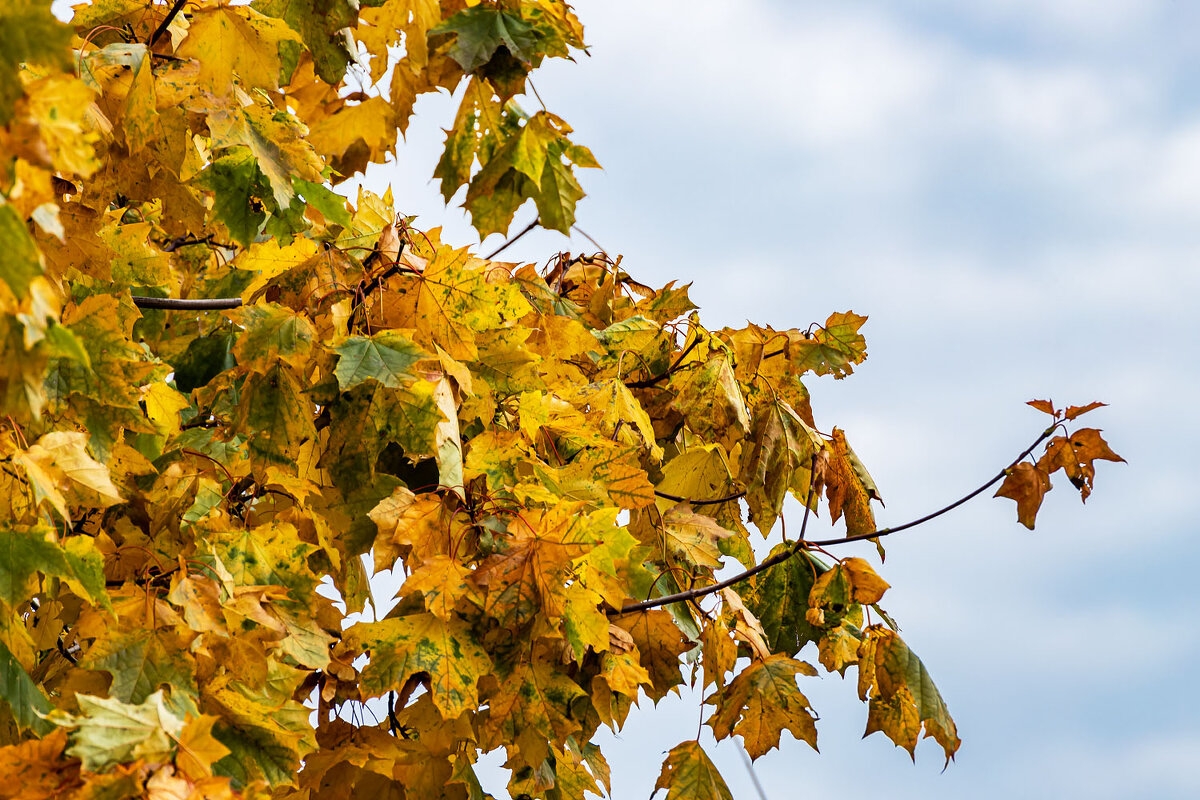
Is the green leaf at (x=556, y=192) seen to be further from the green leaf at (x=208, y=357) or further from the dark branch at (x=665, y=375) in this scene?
the green leaf at (x=208, y=357)

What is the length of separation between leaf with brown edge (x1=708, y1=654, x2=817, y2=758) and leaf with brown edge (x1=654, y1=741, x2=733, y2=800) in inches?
5.1

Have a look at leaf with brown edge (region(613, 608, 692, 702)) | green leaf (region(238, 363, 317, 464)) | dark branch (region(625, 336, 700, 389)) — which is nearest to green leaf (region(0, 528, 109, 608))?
green leaf (region(238, 363, 317, 464))

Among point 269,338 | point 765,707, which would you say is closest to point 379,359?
point 269,338

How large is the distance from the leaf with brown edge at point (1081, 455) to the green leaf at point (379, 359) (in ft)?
5.67

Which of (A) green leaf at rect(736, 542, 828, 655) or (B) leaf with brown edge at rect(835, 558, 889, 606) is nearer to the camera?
(B) leaf with brown edge at rect(835, 558, 889, 606)

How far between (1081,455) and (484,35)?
184 cm

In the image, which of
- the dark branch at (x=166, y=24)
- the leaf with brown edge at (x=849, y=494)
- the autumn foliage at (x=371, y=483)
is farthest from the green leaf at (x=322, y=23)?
the leaf with brown edge at (x=849, y=494)

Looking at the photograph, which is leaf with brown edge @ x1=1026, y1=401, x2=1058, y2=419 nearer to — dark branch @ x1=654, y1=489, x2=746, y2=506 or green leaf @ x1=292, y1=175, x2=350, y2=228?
dark branch @ x1=654, y1=489, x2=746, y2=506

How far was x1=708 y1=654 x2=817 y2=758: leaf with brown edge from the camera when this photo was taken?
3061mm

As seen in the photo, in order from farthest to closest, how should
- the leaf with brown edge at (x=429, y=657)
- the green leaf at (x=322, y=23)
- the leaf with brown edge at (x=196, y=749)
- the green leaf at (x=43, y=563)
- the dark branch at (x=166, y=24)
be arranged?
the green leaf at (x=322, y=23)
the dark branch at (x=166, y=24)
the leaf with brown edge at (x=429, y=657)
the green leaf at (x=43, y=563)
the leaf with brown edge at (x=196, y=749)

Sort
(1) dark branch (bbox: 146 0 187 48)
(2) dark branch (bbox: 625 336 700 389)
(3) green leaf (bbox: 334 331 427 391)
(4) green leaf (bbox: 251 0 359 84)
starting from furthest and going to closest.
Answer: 1. (2) dark branch (bbox: 625 336 700 389)
2. (4) green leaf (bbox: 251 0 359 84)
3. (1) dark branch (bbox: 146 0 187 48)
4. (3) green leaf (bbox: 334 331 427 391)

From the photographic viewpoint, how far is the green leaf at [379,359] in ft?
7.30

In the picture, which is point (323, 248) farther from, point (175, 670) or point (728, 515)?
point (728, 515)

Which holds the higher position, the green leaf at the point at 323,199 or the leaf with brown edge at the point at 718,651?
the green leaf at the point at 323,199
